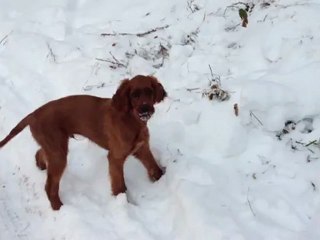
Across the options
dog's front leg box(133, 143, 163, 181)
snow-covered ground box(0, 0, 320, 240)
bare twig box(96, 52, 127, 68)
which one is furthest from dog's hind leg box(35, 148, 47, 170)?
bare twig box(96, 52, 127, 68)

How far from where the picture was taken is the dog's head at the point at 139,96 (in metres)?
3.47

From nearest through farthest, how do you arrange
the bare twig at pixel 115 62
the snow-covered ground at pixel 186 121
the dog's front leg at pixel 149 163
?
the snow-covered ground at pixel 186 121 < the dog's front leg at pixel 149 163 < the bare twig at pixel 115 62

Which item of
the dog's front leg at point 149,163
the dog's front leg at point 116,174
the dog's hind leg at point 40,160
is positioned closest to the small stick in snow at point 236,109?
the dog's front leg at point 149,163

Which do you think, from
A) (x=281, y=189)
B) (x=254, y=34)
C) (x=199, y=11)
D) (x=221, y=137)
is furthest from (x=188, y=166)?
(x=199, y=11)

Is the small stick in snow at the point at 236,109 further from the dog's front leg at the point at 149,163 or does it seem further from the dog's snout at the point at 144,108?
the dog's snout at the point at 144,108

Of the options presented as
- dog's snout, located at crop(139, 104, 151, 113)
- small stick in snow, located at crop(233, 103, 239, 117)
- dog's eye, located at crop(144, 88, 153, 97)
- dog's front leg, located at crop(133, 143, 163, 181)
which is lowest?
dog's front leg, located at crop(133, 143, 163, 181)

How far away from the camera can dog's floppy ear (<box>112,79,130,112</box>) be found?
351 cm

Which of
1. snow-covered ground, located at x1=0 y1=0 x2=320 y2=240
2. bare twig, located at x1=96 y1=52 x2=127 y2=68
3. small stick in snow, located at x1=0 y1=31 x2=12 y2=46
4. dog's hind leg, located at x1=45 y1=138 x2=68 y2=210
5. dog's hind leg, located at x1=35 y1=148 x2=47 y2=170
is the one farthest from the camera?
small stick in snow, located at x1=0 y1=31 x2=12 y2=46

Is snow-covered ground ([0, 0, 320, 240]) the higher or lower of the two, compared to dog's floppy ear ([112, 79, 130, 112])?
lower

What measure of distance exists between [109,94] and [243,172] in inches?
55.4

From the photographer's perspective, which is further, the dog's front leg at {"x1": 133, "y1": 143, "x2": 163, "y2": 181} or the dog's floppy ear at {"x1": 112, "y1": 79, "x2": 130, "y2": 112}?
the dog's front leg at {"x1": 133, "y1": 143, "x2": 163, "y2": 181}

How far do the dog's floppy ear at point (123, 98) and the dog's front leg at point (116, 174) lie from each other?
43 centimetres

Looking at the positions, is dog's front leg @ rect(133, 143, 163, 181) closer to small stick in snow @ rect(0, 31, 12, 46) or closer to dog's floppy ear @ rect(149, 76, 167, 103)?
dog's floppy ear @ rect(149, 76, 167, 103)

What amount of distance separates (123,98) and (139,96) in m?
0.11
